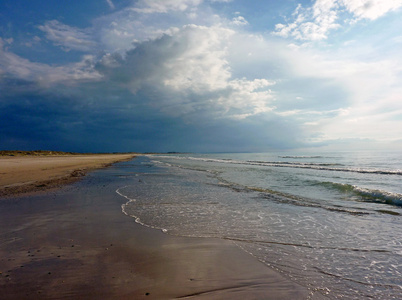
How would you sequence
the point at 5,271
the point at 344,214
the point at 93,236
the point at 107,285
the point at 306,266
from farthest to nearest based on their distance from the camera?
1. the point at 344,214
2. the point at 93,236
3. the point at 306,266
4. the point at 5,271
5. the point at 107,285

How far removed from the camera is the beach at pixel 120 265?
12.0 feet

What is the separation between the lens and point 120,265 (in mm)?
4535

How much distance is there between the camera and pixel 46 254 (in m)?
4.95

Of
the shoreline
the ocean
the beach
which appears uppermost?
the shoreline

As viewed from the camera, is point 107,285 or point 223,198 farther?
point 223,198

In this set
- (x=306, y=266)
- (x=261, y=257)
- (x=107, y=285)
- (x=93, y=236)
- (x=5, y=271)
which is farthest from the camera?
(x=93, y=236)

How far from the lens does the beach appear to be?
3.65 metres

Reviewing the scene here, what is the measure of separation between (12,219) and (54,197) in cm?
400

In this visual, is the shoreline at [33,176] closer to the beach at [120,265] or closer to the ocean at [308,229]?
the ocean at [308,229]

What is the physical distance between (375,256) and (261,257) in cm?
263

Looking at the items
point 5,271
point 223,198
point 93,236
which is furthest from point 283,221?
point 5,271

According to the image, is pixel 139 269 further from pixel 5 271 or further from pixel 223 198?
pixel 223 198

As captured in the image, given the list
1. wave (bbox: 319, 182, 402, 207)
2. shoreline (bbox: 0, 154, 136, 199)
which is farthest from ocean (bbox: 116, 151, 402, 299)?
shoreline (bbox: 0, 154, 136, 199)

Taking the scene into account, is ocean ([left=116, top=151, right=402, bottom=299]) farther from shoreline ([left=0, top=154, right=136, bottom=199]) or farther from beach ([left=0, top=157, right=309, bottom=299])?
shoreline ([left=0, top=154, right=136, bottom=199])
